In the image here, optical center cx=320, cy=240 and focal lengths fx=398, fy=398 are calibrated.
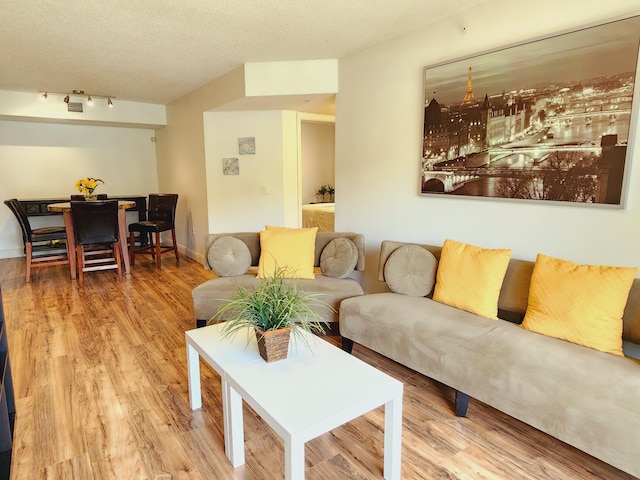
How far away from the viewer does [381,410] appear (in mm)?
2160

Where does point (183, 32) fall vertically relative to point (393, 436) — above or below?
above

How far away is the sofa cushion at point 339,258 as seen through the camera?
10.4 feet

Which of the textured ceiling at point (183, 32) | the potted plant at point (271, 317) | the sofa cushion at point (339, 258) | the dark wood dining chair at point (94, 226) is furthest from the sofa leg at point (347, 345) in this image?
the dark wood dining chair at point (94, 226)

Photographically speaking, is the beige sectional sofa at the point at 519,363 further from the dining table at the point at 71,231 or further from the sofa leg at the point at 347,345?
the dining table at the point at 71,231

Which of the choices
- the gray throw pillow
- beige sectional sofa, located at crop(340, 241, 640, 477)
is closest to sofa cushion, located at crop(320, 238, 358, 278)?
beige sectional sofa, located at crop(340, 241, 640, 477)

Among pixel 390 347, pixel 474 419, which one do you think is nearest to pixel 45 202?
pixel 390 347

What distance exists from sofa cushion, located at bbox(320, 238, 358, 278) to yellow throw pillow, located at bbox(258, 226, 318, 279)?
117mm

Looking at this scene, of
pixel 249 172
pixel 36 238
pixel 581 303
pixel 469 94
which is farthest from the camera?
pixel 249 172

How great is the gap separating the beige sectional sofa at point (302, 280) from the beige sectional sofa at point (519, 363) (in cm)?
32

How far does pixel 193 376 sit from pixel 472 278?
1.69m

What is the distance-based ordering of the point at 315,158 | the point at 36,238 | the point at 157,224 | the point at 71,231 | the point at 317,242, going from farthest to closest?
1. the point at 315,158
2. the point at 157,224
3. the point at 36,238
4. the point at 71,231
5. the point at 317,242

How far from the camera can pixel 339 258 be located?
3205 mm

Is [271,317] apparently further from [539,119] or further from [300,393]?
[539,119]

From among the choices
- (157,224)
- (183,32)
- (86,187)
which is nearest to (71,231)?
(86,187)
